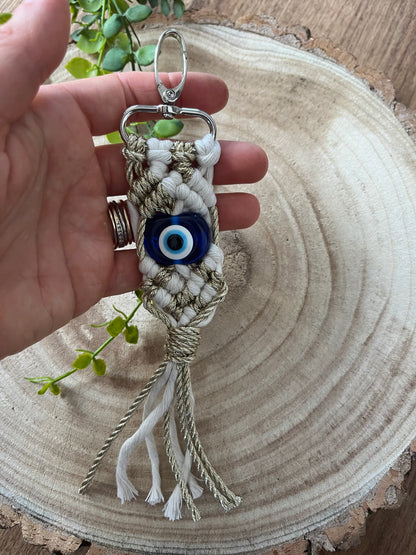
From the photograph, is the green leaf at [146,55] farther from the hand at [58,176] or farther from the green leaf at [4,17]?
the green leaf at [4,17]

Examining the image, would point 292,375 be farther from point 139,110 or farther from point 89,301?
point 139,110

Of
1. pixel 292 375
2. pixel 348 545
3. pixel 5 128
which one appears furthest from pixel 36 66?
pixel 348 545

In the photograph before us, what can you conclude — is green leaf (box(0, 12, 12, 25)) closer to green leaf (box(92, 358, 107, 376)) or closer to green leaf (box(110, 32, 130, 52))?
green leaf (box(110, 32, 130, 52))

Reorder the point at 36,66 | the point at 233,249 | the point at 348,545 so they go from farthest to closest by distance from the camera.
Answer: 1. the point at 233,249
2. the point at 348,545
3. the point at 36,66

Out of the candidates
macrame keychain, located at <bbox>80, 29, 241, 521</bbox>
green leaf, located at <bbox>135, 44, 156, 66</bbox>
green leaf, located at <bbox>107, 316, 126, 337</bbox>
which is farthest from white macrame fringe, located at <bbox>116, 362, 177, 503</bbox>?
green leaf, located at <bbox>135, 44, 156, 66</bbox>

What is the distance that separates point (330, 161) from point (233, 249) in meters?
0.26

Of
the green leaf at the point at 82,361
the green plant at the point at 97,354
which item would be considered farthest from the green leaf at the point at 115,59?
the green leaf at the point at 82,361

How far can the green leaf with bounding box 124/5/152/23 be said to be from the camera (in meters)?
1.01

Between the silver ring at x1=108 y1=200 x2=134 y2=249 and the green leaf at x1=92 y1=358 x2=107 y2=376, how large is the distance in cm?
21

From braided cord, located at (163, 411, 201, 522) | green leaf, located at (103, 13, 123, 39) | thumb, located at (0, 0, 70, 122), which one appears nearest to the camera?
thumb, located at (0, 0, 70, 122)

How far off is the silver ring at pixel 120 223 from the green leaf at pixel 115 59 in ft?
0.87

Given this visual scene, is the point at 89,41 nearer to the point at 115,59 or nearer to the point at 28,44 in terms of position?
the point at 115,59

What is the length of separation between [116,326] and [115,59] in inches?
19.8

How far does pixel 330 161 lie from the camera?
1.05m
